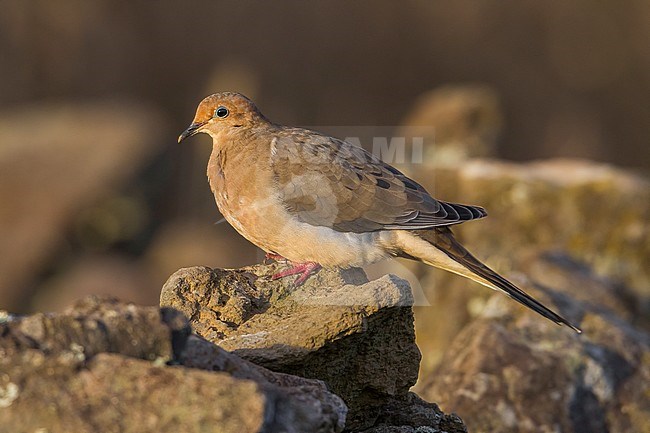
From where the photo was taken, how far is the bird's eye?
746cm

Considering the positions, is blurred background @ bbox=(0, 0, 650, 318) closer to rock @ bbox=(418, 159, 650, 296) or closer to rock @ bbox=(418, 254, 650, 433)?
rock @ bbox=(418, 159, 650, 296)

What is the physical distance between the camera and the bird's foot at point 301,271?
5.94m

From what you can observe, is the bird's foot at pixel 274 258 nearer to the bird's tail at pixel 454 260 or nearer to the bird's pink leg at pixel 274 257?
the bird's pink leg at pixel 274 257

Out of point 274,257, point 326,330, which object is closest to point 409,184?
point 274,257

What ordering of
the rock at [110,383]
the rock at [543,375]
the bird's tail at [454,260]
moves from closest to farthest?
the rock at [110,383] < the rock at [543,375] < the bird's tail at [454,260]

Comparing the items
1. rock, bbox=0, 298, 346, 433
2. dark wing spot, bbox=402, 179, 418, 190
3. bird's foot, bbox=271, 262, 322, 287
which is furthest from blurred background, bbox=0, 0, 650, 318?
rock, bbox=0, 298, 346, 433

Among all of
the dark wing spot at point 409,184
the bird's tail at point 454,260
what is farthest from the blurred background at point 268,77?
the bird's tail at point 454,260

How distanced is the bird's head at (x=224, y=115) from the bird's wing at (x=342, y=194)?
49cm

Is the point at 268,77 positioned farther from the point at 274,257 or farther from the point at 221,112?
the point at 274,257

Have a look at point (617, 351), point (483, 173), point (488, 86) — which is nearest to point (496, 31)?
point (488, 86)

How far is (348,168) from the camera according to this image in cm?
691

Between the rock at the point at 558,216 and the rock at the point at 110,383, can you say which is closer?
the rock at the point at 110,383

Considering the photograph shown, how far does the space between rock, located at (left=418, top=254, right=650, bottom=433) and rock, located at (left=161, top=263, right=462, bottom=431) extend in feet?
3.91

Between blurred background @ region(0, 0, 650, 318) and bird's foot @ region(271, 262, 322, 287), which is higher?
bird's foot @ region(271, 262, 322, 287)
